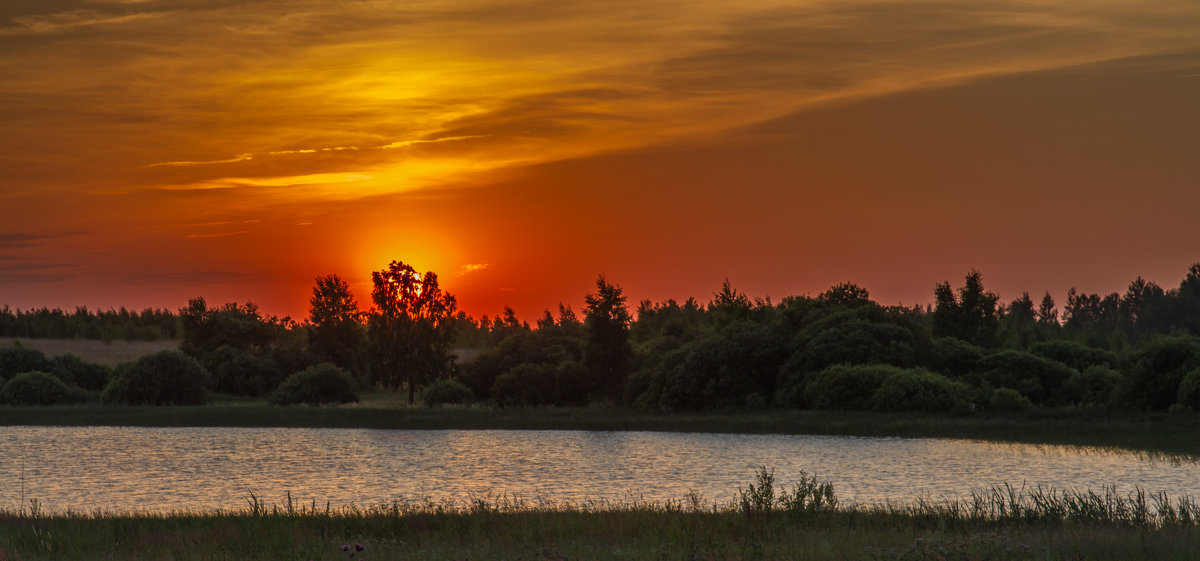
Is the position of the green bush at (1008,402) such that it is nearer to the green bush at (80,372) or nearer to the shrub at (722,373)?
the shrub at (722,373)

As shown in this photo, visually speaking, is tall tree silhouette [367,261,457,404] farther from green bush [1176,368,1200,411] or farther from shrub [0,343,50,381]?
green bush [1176,368,1200,411]

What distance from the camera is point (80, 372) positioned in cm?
9938

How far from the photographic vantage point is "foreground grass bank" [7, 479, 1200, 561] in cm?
1731

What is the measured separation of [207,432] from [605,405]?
28104 mm

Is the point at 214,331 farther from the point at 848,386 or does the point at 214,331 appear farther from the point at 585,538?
the point at 585,538

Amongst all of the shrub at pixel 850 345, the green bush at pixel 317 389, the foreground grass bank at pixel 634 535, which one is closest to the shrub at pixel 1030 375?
the shrub at pixel 850 345

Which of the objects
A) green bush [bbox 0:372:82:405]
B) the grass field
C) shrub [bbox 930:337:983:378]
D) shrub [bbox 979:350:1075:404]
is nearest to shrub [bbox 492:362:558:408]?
shrub [bbox 930:337:983:378]

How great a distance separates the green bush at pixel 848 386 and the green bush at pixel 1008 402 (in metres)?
6.25

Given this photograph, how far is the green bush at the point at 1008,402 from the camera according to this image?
205 ft

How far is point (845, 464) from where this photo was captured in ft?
140

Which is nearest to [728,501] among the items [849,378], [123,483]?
[123,483]

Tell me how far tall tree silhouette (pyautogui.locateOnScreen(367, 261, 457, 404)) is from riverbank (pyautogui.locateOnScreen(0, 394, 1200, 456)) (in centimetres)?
1230

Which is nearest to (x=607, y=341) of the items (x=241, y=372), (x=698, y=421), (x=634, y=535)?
(x=698, y=421)

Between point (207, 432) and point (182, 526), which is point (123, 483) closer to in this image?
point (182, 526)
